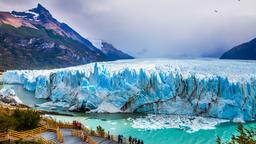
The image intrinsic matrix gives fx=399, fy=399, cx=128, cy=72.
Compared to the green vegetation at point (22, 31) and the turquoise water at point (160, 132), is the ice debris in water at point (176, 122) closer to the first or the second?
the turquoise water at point (160, 132)

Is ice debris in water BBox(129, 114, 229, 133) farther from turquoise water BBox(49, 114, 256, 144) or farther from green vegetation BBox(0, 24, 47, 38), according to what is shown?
green vegetation BBox(0, 24, 47, 38)

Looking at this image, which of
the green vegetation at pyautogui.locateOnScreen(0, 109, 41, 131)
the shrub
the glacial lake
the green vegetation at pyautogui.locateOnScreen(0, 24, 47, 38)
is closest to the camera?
the green vegetation at pyautogui.locateOnScreen(0, 109, 41, 131)

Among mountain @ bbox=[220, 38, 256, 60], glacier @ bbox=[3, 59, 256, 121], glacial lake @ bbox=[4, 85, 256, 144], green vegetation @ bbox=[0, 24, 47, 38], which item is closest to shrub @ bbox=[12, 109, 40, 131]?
glacial lake @ bbox=[4, 85, 256, 144]

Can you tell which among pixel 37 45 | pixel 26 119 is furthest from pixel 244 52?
pixel 37 45

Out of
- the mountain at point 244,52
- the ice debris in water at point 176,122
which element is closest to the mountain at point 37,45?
the mountain at point 244,52

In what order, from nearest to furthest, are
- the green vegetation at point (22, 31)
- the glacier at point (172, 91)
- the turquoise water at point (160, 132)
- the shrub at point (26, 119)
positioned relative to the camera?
1. the shrub at point (26, 119)
2. the turquoise water at point (160, 132)
3. the glacier at point (172, 91)
4. the green vegetation at point (22, 31)
